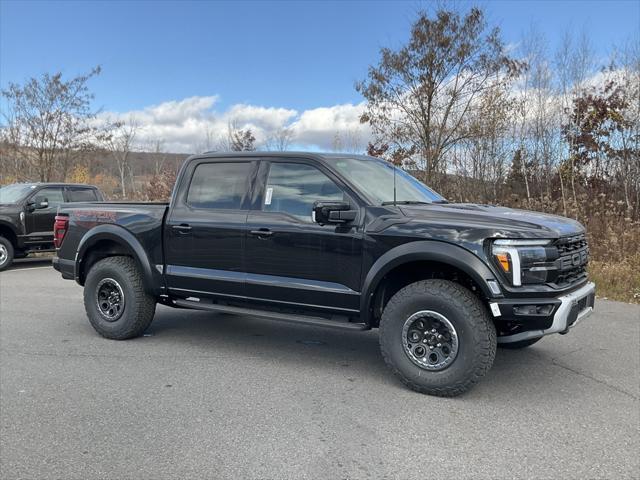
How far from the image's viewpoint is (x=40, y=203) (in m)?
11.7

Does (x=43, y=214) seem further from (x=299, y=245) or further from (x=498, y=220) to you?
(x=498, y=220)

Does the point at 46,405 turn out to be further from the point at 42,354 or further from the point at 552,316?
the point at 552,316

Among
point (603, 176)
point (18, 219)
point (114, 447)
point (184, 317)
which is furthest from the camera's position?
point (603, 176)

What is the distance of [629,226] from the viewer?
10.4m

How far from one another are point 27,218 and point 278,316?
29.4ft

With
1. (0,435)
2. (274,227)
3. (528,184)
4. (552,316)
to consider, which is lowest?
(0,435)

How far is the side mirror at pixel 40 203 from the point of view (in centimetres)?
1166

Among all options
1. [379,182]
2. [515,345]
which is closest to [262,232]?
[379,182]

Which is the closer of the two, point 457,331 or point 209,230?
point 457,331

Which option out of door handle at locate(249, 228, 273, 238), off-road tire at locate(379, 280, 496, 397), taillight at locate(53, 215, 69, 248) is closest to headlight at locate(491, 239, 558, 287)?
off-road tire at locate(379, 280, 496, 397)

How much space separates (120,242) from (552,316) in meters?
4.13

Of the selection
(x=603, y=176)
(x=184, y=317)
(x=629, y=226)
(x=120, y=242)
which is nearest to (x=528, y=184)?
(x=603, y=176)

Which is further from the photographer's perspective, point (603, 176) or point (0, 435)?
point (603, 176)

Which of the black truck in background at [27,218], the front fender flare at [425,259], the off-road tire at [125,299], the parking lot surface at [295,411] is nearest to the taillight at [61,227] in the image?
the off-road tire at [125,299]
